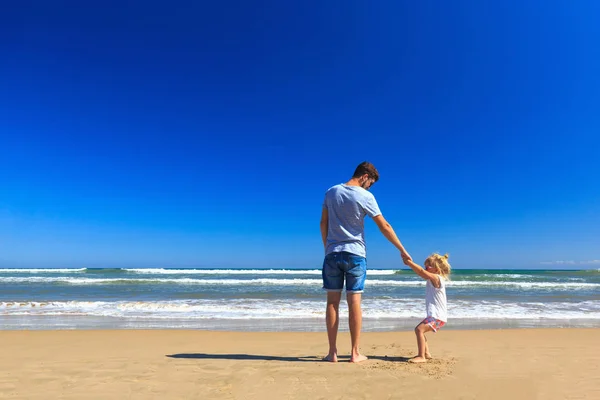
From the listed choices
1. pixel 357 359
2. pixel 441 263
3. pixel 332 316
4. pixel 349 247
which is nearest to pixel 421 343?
pixel 357 359

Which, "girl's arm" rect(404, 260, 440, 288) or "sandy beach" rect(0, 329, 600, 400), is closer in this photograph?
"sandy beach" rect(0, 329, 600, 400)

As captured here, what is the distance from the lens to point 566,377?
316 cm

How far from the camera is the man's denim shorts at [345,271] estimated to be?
339cm

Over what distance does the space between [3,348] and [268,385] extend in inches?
136

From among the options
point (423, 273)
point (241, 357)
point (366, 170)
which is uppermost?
point (366, 170)

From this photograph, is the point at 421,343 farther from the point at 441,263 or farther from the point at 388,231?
the point at 388,231

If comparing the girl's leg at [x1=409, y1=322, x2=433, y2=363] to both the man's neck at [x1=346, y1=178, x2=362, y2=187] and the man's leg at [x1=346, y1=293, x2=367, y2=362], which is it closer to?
the man's leg at [x1=346, y1=293, x2=367, y2=362]

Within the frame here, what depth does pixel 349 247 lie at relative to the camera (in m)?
3.41

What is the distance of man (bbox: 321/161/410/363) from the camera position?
134 inches

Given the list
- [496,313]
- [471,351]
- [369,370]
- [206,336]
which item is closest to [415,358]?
[369,370]

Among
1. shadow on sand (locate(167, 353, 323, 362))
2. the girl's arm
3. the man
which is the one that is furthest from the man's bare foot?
the girl's arm

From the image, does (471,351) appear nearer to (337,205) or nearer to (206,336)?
(337,205)

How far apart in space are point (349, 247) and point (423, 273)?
0.77 metres

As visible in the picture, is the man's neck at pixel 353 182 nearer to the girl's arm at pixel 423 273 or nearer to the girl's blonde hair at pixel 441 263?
the girl's arm at pixel 423 273
